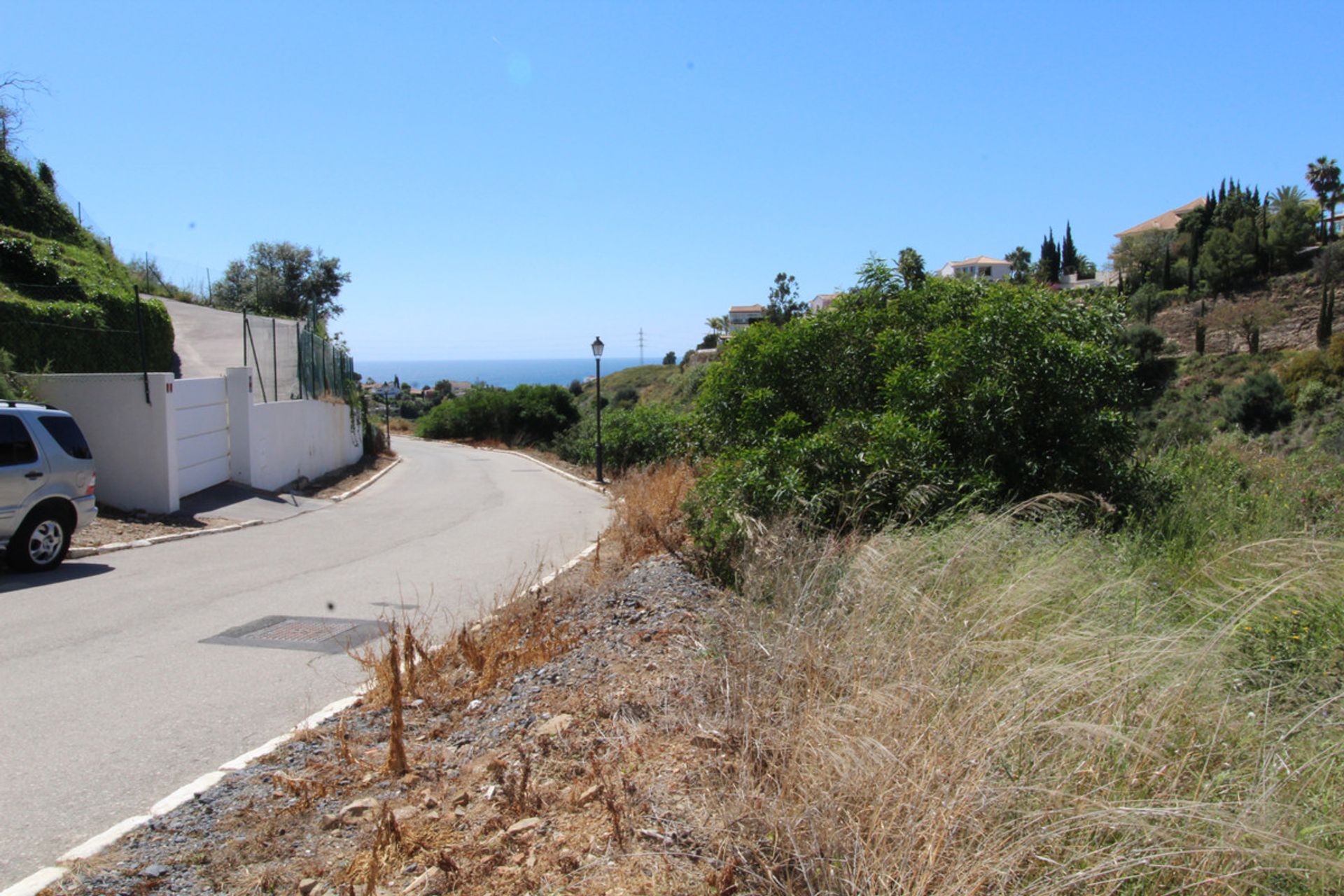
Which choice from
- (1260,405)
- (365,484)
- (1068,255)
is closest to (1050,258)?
(1068,255)

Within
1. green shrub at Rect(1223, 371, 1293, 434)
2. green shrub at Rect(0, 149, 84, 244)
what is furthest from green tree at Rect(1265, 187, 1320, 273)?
green shrub at Rect(0, 149, 84, 244)

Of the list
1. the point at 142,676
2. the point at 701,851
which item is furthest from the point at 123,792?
the point at 701,851

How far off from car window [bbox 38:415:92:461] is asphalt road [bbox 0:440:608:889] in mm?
1438

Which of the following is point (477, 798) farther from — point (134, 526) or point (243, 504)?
point (243, 504)

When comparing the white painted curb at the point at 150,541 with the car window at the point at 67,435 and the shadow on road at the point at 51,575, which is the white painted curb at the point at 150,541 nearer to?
the shadow on road at the point at 51,575

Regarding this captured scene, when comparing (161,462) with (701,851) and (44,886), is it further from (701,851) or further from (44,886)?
(701,851)

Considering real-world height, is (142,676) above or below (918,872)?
below

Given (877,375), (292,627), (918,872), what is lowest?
(292,627)

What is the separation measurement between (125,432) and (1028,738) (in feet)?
52.8

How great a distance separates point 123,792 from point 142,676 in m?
2.36

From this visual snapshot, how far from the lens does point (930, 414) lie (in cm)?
851

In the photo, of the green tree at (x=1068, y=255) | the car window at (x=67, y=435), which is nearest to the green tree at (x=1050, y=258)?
the green tree at (x=1068, y=255)

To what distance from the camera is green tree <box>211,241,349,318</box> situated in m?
48.5

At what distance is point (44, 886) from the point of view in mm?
3527
